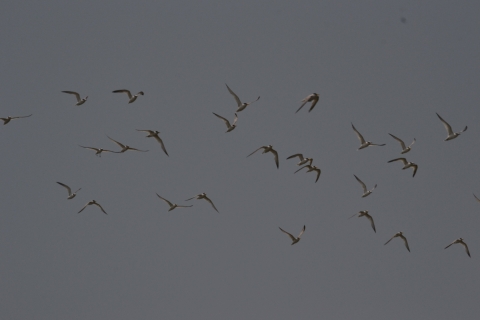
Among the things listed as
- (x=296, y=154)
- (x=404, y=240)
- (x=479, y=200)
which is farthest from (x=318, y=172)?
(x=479, y=200)

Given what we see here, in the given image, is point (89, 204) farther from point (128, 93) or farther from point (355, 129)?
point (355, 129)

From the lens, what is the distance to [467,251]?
55.3 meters

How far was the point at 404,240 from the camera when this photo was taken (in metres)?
58.2

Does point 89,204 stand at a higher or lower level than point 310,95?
lower

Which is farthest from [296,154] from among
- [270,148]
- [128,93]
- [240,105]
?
[128,93]

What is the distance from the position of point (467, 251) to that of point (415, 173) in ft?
18.2

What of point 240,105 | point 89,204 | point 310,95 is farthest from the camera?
point 89,204

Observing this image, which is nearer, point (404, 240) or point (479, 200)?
point (479, 200)

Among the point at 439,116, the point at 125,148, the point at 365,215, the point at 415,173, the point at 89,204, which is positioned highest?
the point at 439,116

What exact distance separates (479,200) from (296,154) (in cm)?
1034

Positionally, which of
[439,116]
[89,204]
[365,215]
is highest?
[439,116]

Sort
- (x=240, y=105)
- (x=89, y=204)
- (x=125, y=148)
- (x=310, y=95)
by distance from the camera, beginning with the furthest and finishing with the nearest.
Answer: (x=89, y=204)
(x=125, y=148)
(x=240, y=105)
(x=310, y=95)

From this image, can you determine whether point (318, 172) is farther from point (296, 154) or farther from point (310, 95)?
point (310, 95)

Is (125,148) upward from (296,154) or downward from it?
downward
